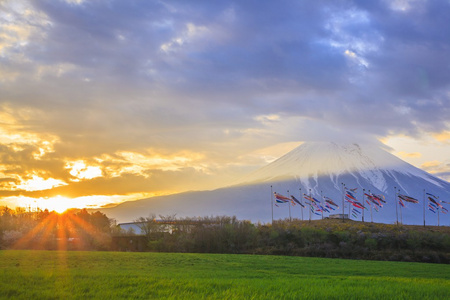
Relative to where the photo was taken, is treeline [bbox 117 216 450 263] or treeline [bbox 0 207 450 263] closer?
treeline [bbox 0 207 450 263]

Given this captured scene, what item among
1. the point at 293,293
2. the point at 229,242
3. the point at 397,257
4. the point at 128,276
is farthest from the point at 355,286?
the point at 229,242

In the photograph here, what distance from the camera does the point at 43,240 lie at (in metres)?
62.8

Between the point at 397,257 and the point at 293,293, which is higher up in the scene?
the point at 293,293

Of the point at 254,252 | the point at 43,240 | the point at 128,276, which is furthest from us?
the point at 43,240

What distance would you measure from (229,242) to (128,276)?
3980 cm

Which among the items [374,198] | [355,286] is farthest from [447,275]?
[374,198]

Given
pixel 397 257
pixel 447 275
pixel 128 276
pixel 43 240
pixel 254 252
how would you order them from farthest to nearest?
1. pixel 43 240
2. pixel 254 252
3. pixel 397 257
4. pixel 447 275
5. pixel 128 276

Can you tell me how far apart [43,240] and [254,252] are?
95.3 ft

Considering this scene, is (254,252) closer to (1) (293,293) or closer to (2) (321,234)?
(2) (321,234)

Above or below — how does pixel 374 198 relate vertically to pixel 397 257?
above

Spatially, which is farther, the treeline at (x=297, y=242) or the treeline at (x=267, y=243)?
the treeline at (x=297, y=242)

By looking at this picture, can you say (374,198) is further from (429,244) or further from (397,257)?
(397,257)

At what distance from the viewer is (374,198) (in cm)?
9069

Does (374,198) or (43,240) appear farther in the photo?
(374,198)
